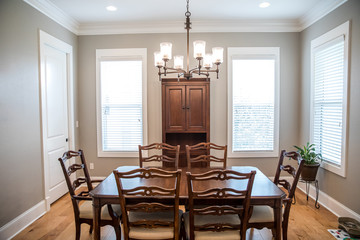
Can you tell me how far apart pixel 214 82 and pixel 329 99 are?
1764 millimetres

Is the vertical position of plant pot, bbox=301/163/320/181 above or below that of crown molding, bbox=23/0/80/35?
below

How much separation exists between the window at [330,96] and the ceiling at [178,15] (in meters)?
0.48

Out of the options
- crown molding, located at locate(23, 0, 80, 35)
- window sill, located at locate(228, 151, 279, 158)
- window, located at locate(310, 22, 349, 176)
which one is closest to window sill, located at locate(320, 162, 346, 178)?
window, located at locate(310, 22, 349, 176)

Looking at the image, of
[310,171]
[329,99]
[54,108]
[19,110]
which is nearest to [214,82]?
[329,99]

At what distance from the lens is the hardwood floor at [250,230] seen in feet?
8.34

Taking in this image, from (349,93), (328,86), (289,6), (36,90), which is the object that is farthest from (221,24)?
(36,90)

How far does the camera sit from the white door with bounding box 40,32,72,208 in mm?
3211

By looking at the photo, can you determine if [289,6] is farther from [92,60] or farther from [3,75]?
[3,75]

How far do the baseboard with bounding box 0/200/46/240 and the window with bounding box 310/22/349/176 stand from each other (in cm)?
397

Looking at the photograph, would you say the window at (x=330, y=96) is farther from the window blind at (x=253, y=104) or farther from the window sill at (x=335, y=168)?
the window blind at (x=253, y=104)

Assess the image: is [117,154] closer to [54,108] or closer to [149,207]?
[54,108]

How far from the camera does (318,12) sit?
3447 mm

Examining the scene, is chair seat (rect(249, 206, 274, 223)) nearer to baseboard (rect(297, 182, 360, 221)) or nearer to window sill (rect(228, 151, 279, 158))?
baseboard (rect(297, 182, 360, 221))

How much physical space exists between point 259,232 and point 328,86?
7.40ft
